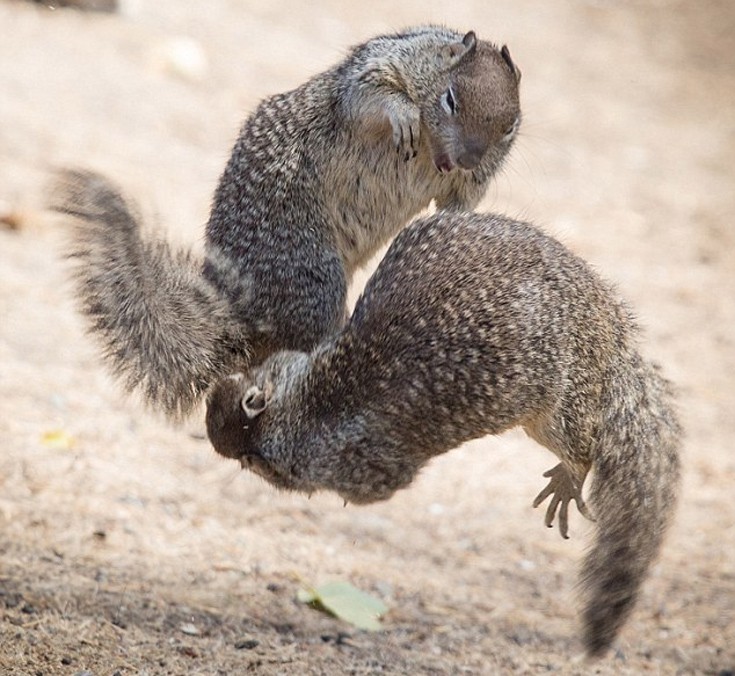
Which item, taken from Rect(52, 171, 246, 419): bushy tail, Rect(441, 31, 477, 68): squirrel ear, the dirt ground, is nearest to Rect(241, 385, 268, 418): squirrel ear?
Rect(52, 171, 246, 419): bushy tail

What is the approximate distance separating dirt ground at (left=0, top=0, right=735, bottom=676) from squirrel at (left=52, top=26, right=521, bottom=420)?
25cm

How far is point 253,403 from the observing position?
11.2ft

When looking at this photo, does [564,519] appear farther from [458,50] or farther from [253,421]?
[458,50]

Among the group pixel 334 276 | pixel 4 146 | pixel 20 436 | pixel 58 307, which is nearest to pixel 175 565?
pixel 20 436

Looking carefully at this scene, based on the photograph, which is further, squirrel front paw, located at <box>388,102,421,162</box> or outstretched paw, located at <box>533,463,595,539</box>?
squirrel front paw, located at <box>388,102,421,162</box>

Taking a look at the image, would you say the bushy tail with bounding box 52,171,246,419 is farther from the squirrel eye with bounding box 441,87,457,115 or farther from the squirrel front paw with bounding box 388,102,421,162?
the squirrel eye with bounding box 441,87,457,115

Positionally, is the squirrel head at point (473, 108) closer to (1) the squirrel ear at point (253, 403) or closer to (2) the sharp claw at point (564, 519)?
(1) the squirrel ear at point (253, 403)

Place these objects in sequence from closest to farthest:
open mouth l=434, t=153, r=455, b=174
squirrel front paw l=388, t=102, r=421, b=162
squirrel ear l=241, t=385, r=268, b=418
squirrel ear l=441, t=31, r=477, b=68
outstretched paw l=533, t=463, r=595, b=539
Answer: squirrel ear l=241, t=385, r=268, b=418 < outstretched paw l=533, t=463, r=595, b=539 < open mouth l=434, t=153, r=455, b=174 < squirrel front paw l=388, t=102, r=421, b=162 < squirrel ear l=441, t=31, r=477, b=68

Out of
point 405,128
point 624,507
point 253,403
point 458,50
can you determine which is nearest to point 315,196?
point 405,128

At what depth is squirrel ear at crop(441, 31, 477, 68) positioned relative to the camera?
4246 mm

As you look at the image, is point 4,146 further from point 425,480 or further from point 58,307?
point 425,480

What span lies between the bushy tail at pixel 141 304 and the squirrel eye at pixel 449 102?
103cm

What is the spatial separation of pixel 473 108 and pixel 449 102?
10 cm

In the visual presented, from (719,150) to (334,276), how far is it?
8.22 meters
